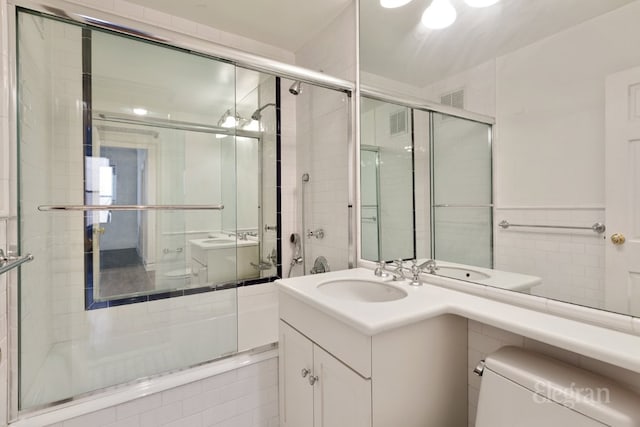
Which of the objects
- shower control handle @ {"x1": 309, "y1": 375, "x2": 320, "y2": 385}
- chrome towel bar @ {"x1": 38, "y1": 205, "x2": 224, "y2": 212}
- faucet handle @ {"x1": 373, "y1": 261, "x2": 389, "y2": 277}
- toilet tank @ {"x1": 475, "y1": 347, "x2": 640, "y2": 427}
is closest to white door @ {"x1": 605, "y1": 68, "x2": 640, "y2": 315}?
toilet tank @ {"x1": 475, "y1": 347, "x2": 640, "y2": 427}

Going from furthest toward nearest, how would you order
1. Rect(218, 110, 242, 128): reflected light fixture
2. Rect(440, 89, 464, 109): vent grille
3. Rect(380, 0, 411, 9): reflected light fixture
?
Rect(218, 110, 242, 128): reflected light fixture → Rect(380, 0, 411, 9): reflected light fixture → Rect(440, 89, 464, 109): vent grille

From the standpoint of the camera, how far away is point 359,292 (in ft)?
4.73

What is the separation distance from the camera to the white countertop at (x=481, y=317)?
70 cm

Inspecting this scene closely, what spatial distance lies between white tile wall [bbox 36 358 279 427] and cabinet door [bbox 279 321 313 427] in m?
0.19

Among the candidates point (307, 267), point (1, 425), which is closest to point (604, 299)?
point (307, 267)

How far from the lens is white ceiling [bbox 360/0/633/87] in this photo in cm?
95

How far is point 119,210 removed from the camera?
1885 mm

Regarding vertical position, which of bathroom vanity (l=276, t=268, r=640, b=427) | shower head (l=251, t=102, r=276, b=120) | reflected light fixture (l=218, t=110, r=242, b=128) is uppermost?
shower head (l=251, t=102, r=276, b=120)

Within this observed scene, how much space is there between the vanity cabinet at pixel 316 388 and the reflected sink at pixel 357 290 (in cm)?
25

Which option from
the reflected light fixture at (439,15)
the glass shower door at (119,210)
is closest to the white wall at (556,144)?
the reflected light fixture at (439,15)

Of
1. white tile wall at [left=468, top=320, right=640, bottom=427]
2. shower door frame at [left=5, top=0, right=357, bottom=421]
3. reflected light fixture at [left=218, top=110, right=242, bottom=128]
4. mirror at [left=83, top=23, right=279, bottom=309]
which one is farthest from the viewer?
reflected light fixture at [left=218, top=110, right=242, bottom=128]

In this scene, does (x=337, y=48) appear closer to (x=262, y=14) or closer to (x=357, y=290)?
(x=262, y=14)

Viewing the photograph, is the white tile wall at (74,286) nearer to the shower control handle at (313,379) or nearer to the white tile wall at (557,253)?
the shower control handle at (313,379)

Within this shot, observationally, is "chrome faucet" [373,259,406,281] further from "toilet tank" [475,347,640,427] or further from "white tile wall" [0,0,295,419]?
"white tile wall" [0,0,295,419]
